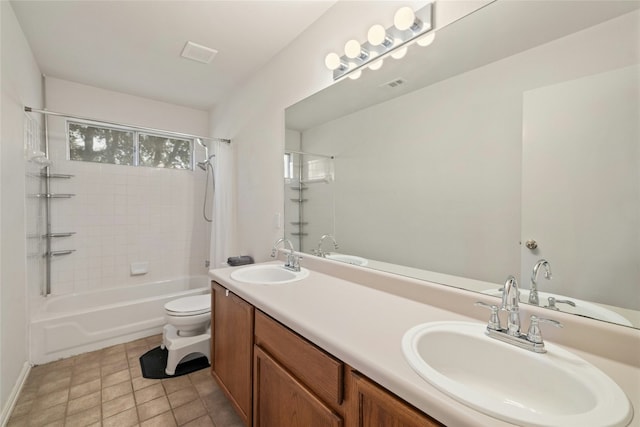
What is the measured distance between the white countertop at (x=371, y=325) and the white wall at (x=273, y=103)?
2.83ft

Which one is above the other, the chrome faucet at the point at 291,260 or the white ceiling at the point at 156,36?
the white ceiling at the point at 156,36

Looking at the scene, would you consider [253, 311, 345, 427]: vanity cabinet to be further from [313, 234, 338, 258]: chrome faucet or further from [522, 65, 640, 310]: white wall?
[522, 65, 640, 310]: white wall

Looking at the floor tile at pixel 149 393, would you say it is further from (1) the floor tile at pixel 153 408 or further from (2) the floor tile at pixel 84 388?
(2) the floor tile at pixel 84 388

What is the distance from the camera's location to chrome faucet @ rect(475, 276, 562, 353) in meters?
0.75

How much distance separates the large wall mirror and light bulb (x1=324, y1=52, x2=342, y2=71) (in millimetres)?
98

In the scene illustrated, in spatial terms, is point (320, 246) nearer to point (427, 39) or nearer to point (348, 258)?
point (348, 258)

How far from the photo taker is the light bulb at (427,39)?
1188mm

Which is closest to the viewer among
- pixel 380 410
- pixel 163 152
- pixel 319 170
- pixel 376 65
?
pixel 380 410

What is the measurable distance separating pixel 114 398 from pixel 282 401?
1.44 meters

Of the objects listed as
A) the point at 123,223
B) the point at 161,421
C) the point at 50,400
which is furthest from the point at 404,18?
the point at 123,223

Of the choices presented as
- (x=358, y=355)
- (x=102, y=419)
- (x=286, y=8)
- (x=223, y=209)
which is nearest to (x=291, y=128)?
(x=286, y=8)

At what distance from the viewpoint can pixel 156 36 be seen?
197 cm

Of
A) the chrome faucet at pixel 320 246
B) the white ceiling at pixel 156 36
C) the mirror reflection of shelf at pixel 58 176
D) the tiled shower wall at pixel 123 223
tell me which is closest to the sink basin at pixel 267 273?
the chrome faucet at pixel 320 246

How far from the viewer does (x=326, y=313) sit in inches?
40.9
